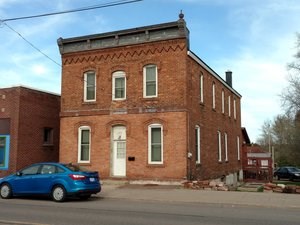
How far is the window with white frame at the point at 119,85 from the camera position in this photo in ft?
72.6

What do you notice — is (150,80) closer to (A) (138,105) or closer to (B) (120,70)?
(A) (138,105)

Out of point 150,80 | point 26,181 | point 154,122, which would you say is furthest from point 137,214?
point 150,80

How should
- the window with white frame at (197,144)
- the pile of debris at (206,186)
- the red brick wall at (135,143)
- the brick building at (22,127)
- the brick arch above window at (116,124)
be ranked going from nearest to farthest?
the pile of debris at (206,186) → the red brick wall at (135,143) → the brick arch above window at (116,124) → the window with white frame at (197,144) → the brick building at (22,127)

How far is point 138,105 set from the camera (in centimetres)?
2138

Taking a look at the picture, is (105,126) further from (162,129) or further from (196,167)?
(196,167)

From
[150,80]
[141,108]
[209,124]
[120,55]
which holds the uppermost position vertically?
[120,55]

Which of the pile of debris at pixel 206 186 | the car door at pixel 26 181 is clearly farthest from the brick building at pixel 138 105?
the car door at pixel 26 181

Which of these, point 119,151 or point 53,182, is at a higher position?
point 119,151

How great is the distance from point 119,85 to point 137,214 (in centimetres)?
1198

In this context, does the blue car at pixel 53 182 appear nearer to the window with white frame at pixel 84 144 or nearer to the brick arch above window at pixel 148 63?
the window with white frame at pixel 84 144

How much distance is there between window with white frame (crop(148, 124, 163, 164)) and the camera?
20.8 metres

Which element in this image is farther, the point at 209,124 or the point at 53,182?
the point at 209,124

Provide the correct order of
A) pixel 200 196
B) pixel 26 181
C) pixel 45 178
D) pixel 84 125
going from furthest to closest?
pixel 84 125 < pixel 200 196 < pixel 26 181 < pixel 45 178

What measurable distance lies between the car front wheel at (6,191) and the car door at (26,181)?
0.85 feet
